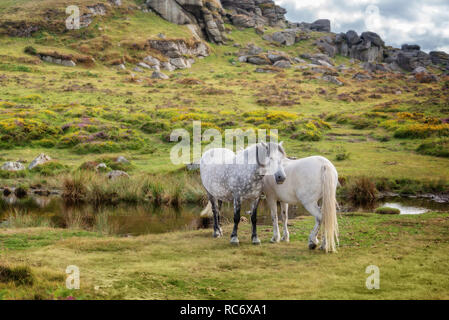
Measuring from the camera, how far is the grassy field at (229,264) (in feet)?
20.2

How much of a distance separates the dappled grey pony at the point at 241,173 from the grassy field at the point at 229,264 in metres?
1.22

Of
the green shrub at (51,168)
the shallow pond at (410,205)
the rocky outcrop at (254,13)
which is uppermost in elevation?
the rocky outcrop at (254,13)

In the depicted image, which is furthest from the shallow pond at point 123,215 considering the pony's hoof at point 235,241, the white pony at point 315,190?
the white pony at point 315,190

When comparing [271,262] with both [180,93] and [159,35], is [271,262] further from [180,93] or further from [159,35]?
[159,35]

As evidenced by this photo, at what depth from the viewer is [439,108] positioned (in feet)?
138

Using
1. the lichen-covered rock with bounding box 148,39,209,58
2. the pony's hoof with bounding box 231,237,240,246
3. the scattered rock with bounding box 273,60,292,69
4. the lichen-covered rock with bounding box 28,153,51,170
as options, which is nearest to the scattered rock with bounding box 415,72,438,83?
the scattered rock with bounding box 273,60,292,69

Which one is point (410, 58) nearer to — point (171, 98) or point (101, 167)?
point (171, 98)

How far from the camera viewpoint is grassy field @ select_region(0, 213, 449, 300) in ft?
20.2

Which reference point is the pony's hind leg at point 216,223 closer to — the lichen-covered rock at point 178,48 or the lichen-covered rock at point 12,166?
the lichen-covered rock at point 12,166

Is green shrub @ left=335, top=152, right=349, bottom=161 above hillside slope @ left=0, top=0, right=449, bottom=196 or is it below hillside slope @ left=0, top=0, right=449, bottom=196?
below

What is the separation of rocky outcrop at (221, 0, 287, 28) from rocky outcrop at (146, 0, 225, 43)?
1295cm

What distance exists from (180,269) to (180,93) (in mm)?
46337

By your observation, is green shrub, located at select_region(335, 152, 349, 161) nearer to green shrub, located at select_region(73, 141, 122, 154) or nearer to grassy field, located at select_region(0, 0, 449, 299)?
grassy field, located at select_region(0, 0, 449, 299)

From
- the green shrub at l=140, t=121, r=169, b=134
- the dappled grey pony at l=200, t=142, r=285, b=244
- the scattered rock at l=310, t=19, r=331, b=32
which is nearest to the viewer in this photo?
the dappled grey pony at l=200, t=142, r=285, b=244
